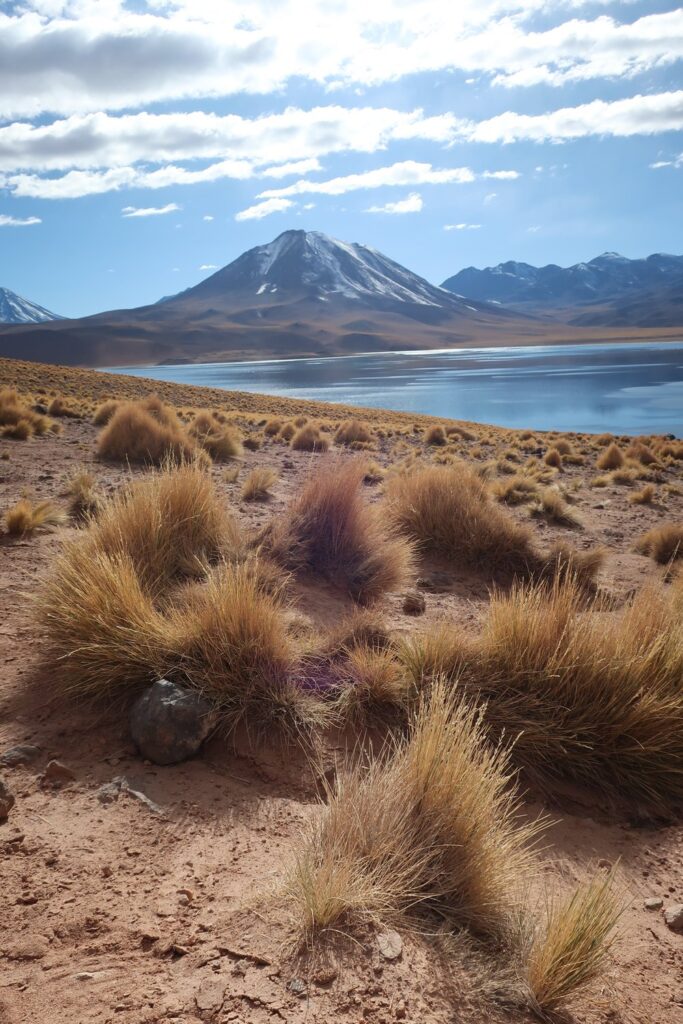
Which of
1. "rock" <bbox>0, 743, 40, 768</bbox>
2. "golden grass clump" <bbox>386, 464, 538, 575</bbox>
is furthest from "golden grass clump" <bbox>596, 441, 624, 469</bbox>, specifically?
"rock" <bbox>0, 743, 40, 768</bbox>

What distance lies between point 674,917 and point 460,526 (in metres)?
4.64

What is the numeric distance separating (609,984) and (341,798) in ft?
3.26

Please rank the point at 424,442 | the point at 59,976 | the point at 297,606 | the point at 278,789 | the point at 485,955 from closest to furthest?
the point at 59,976, the point at 485,955, the point at 278,789, the point at 297,606, the point at 424,442

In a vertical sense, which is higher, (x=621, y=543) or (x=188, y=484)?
(x=188, y=484)

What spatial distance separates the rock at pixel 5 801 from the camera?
2.52 metres

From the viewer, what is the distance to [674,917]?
8.52 feet

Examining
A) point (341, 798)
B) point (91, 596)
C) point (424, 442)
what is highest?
point (91, 596)

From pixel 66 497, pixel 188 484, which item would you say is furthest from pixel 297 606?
pixel 66 497

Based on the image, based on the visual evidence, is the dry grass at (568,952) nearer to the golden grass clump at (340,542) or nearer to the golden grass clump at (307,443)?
the golden grass clump at (340,542)

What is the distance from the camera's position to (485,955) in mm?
2113

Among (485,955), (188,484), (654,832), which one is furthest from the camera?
(188,484)

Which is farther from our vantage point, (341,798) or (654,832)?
(654,832)

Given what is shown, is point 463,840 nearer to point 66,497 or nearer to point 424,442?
point 66,497

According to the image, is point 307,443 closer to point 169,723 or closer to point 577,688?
point 577,688
